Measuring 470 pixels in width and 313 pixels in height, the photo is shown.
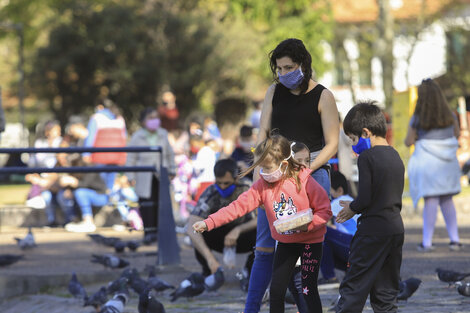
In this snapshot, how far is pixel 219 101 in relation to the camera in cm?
3484

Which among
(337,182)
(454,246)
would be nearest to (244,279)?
(337,182)

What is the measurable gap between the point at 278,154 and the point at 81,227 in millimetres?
8451

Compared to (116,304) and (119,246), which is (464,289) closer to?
(116,304)

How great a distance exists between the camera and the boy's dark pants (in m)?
5.65

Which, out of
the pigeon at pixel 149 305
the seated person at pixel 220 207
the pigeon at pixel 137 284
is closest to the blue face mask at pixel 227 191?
the seated person at pixel 220 207

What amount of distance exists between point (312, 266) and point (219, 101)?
95.1ft

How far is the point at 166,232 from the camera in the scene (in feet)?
32.7

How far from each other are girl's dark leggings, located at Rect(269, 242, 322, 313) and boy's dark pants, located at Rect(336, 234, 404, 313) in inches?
10.3

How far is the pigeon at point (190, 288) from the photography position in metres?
8.20

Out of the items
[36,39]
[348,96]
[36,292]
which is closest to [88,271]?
[36,292]

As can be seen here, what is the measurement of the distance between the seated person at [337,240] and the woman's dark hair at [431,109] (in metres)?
2.06

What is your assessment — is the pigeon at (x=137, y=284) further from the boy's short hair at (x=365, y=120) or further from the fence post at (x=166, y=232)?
the boy's short hair at (x=365, y=120)

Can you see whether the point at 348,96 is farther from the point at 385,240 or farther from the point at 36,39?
the point at 385,240

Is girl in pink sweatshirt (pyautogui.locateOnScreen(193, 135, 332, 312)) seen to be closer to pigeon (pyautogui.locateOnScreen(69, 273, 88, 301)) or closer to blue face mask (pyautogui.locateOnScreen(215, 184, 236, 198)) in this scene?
blue face mask (pyautogui.locateOnScreen(215, 184, 236, 198))
